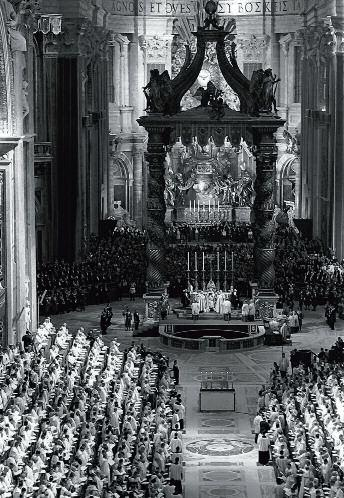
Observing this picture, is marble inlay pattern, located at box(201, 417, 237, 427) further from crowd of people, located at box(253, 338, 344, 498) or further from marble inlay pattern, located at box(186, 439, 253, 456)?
marble inlay pattern, located at box(186, 439, 253, 456)

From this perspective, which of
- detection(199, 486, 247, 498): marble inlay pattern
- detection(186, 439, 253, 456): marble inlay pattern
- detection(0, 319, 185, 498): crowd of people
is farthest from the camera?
detection(186, 439, 253, 456): marble inlay pattern

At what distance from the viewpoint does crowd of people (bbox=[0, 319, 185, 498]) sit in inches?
1184

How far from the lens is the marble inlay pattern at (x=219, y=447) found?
36.6 metres

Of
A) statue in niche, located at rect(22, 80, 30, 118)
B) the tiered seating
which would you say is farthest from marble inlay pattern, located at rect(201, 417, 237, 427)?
statue in niche, located at rect(22, 80, 30, 118)

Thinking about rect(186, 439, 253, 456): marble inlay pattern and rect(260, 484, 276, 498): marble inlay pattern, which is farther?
rect(186, 439, 253, 456): marble inlay pattern

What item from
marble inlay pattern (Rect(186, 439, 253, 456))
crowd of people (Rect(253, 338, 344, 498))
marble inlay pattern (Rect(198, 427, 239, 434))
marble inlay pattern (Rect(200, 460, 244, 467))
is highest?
crowd of people (Rect(253, 338, 344, 498))

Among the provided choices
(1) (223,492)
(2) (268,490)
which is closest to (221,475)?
(1) (223,492)

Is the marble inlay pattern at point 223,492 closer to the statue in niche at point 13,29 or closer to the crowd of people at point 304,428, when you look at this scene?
the crowd of people at point 304,428

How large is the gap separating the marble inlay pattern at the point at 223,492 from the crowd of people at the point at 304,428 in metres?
1.01

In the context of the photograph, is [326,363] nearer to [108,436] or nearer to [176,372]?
[176,372]

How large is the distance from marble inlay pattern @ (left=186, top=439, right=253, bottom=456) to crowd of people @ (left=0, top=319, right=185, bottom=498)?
0.69 meters

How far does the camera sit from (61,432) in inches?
1332

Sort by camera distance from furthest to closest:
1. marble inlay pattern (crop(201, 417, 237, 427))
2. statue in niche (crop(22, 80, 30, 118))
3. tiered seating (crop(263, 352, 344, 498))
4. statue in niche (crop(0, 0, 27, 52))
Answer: statue in niche (crop(22, 80, 30, 118)) → statue in niche (crop(0, 0, 27, 52)) → marble inlay pattern (crop(201, 417, 237, 427)) → tiered seating (crop(263, 352, 344, 498))

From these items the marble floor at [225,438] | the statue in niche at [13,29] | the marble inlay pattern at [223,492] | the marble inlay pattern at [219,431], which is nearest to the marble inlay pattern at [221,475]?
the marble floor at [225,438]
